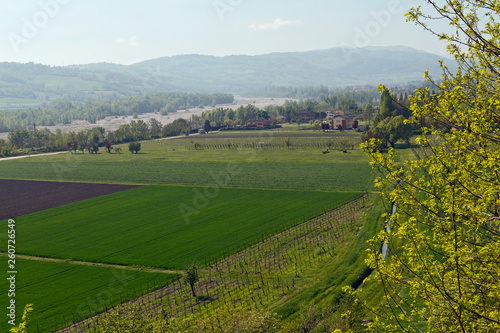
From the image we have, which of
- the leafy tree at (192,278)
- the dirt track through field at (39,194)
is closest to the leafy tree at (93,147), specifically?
the dirt track through field at (39,194)

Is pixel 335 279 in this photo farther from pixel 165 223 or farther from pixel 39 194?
pixel 39 194

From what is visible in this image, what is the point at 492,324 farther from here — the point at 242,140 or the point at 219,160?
the point at 242,140

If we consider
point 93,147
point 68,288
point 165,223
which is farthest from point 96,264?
point 93,147

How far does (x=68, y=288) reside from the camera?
4369cm

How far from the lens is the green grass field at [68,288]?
125ft

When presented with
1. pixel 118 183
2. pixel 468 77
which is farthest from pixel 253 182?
pixel 468 77

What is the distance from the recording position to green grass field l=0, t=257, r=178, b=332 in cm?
3825

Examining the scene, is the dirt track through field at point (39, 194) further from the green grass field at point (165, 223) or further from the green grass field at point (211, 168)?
the green grass field at point (211, 168)

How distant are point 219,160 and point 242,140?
4792 cm

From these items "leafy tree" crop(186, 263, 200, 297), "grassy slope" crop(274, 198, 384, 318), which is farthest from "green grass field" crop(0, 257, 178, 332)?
"grassy slope" crop(274, 198, 384, 318)

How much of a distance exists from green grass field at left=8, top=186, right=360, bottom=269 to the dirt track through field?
13.9 ft

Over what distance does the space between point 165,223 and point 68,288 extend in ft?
76.2

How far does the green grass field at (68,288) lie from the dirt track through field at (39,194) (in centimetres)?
3025

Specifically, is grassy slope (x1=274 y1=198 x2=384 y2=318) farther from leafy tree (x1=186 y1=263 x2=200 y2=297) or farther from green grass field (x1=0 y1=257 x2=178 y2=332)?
green grass field (x1=0 y1=257 x2=178 y2=332)
